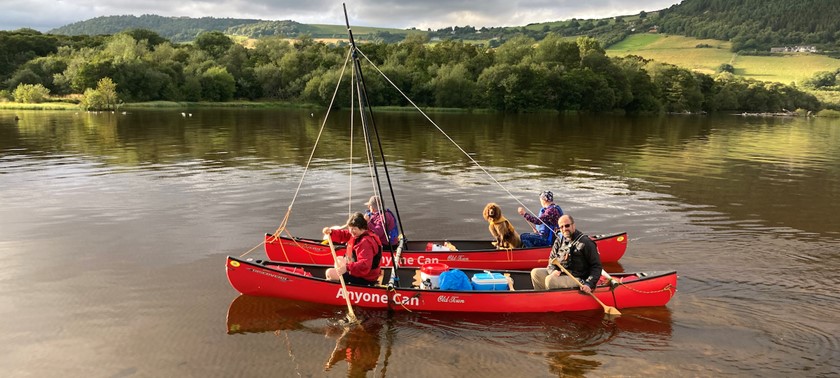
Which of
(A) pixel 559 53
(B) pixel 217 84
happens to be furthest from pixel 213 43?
(A) pixel 559 53

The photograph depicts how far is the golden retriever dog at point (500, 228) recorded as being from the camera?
47.9 ft

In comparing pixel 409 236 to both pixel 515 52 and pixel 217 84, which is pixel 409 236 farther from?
pixel 515 52

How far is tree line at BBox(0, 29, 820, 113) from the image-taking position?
344ft

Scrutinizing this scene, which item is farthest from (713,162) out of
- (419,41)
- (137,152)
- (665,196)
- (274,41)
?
(274,41)

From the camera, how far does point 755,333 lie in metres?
11.4

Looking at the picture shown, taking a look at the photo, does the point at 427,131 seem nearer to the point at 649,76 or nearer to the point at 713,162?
the point at 713,162

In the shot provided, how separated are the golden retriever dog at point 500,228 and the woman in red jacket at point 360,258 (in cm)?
381

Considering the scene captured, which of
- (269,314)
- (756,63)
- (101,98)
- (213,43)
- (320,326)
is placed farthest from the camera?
(756,63)

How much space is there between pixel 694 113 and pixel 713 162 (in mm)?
99949

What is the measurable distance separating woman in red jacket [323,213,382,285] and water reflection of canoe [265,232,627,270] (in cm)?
250

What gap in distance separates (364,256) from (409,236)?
273 inches

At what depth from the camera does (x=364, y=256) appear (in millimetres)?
11758

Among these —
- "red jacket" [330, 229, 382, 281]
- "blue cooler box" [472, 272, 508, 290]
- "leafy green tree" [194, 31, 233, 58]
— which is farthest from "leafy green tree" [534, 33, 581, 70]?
"red jacket" [330, 229, 382, 281]

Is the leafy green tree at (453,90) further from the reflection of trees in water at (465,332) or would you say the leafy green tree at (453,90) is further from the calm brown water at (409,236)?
the reflection of trees in water at (465,332)
